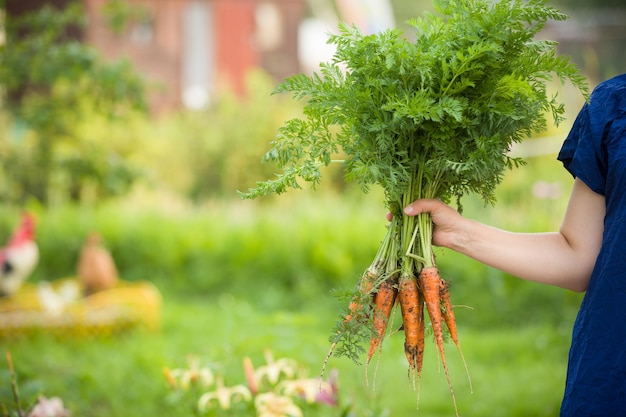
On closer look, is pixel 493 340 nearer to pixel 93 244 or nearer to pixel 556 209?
pixel 556 209

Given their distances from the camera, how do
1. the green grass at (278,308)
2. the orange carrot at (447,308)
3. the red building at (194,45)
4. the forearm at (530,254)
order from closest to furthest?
1. the forearm at (530,254)
2. the orange carrot at (447,308)
3. the green grass at (278,308)
4. the red building at (194,45)

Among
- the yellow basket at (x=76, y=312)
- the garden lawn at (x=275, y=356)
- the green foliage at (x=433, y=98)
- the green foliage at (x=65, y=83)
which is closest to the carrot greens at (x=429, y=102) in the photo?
the green foliage at (x=433, y=98)

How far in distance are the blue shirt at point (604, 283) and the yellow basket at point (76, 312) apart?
177 inches

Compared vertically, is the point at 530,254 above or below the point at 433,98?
below

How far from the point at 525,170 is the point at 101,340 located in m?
5.72

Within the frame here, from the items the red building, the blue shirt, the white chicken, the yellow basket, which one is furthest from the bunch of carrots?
the red building

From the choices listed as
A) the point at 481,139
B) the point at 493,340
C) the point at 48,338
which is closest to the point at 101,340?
the point at 48,338

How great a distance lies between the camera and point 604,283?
175 centimetres

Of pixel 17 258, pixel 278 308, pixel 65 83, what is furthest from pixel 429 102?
pixel 278 308

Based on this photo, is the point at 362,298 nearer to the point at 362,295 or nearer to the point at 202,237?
the point at 362,295

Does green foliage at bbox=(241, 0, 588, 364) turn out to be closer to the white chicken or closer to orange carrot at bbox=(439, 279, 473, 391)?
orange carrot at bbox=(439, 279, 473, 391)

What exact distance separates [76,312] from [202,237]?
2.34m

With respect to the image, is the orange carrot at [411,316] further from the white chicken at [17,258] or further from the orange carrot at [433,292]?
the white chicken at [17,258]

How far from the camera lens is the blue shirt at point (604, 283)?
1714 mm
